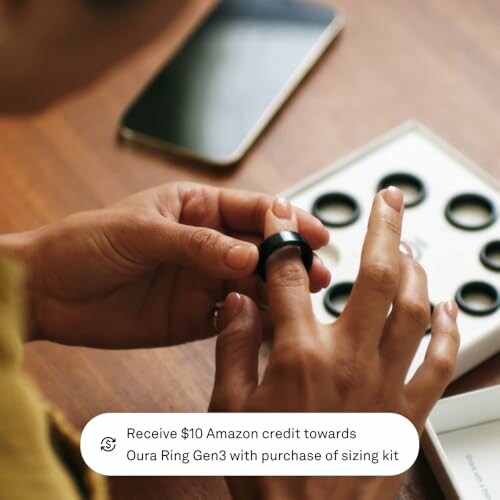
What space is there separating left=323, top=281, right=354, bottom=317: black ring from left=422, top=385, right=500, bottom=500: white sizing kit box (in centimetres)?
14

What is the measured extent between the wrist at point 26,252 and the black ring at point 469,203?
41 cm

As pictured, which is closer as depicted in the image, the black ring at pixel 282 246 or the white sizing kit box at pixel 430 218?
the black ring at pixel 282 246

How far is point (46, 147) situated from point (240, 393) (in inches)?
20.0

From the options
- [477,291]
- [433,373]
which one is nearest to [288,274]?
[433,373]

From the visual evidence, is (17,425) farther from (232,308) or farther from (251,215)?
(251,215)

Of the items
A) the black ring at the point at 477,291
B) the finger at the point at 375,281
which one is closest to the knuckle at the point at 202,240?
the finger at the point at 375,281

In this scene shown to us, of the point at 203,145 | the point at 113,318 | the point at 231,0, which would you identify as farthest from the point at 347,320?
the point at 231,0

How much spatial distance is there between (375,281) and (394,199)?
0.09 meters

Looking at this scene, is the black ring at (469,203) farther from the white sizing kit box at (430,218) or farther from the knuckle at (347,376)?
the knuckle at (347,376)

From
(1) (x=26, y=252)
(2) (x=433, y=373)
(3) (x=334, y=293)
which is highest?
(2) (x=433, y=373)

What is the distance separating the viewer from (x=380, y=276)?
2.04 ft

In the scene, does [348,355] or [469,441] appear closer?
[348,355]

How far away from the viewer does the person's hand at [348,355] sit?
1.94ft

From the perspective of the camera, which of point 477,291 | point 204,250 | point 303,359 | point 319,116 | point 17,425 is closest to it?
point 17,425
